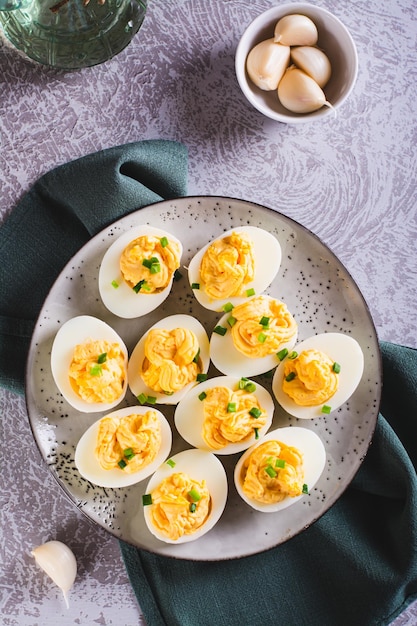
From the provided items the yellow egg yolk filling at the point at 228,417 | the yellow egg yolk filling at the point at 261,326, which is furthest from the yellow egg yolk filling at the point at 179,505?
the yellow egg yolk filling at the point at 261,326

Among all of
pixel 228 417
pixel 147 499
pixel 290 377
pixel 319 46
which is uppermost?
pixel 319 46

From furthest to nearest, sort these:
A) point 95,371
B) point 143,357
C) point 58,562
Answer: point 58,562 < point 143,357 < point 95,371

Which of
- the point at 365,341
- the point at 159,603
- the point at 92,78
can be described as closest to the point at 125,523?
the point at 159,603

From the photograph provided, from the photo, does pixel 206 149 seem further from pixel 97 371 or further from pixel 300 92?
pixel 97 371

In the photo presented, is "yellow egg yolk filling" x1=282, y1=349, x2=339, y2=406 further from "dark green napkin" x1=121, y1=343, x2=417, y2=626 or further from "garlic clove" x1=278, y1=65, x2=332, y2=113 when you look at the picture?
"garlic clove" x1=278, y1=65, x2=332, y2=113

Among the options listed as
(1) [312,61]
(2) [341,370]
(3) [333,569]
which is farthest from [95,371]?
(1) [312,61]

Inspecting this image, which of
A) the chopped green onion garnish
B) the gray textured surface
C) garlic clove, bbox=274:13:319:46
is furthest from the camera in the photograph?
the gray textured surface

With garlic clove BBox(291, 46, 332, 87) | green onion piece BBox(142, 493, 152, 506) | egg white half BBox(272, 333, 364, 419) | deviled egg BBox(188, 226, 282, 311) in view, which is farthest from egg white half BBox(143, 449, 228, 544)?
garlic clove BBox(291, 46, 332, 87)
